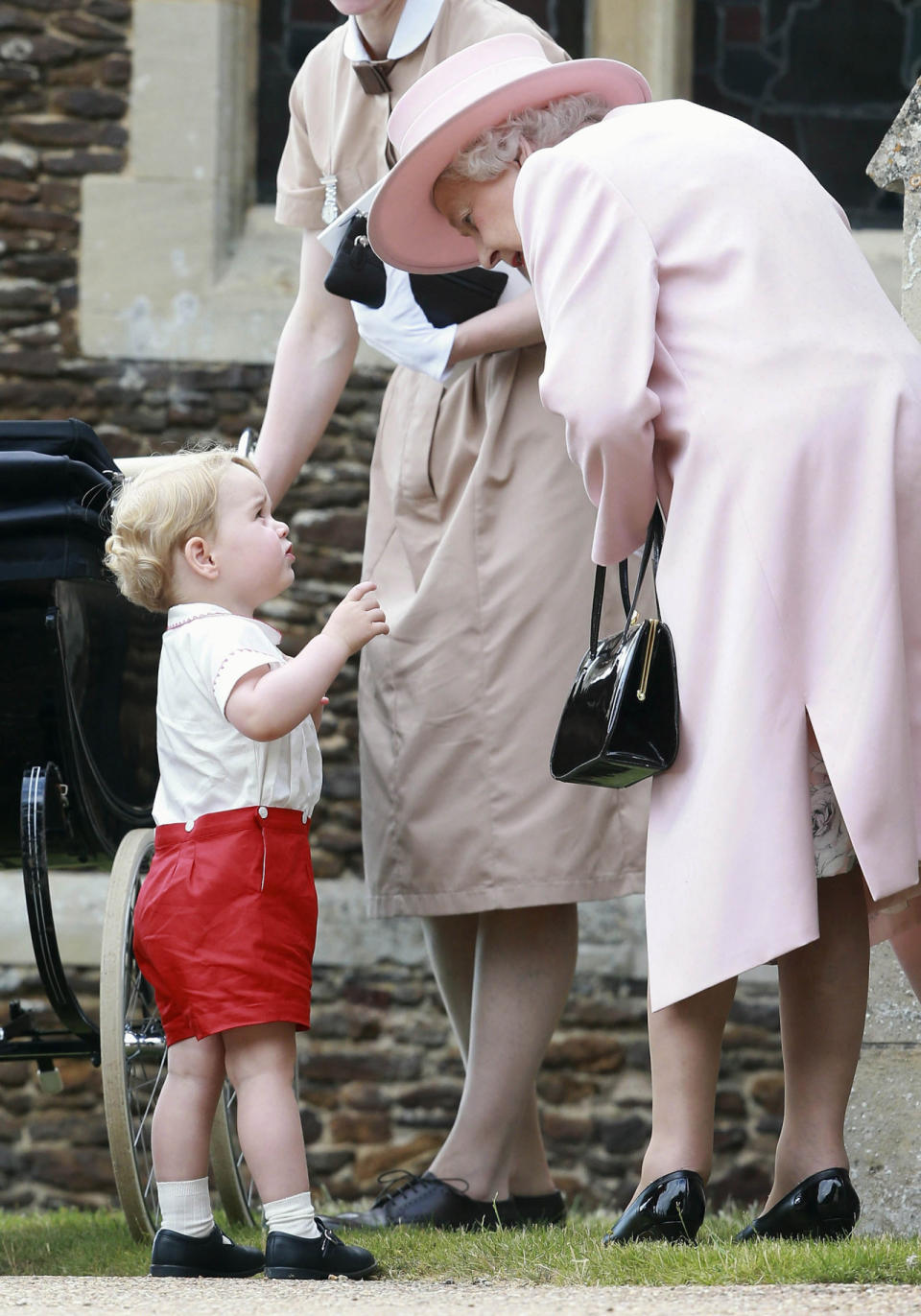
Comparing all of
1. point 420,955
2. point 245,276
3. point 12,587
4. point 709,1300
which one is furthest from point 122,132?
point 709,1300

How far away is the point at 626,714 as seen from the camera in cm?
223

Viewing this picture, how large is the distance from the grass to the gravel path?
0.06 metres

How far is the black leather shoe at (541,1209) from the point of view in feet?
10.3

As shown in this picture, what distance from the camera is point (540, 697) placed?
121 inches

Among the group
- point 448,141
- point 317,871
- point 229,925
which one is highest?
point 448,141

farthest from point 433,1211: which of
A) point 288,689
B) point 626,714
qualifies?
point 626,714

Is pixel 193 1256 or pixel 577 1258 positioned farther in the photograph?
pixel 193 1256

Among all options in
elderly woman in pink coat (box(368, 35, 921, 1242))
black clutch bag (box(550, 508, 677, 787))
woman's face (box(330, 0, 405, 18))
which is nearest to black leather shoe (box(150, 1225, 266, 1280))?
elderly woman in pink coat (box(368, 35, 921, 1242))

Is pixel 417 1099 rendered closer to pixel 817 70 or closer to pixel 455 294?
pixel 455 294

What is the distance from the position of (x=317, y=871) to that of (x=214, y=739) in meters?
3.52

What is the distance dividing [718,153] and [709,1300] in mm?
1400

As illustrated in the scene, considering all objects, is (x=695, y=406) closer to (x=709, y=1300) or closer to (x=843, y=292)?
(x=843, y=292)

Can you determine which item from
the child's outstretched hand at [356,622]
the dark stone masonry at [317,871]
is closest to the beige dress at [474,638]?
the child's outstretched hand at [356,622]

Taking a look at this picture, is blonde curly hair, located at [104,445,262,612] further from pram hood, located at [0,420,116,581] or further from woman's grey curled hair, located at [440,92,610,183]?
woman's grey curled hair, located at [440,92,610,183]
